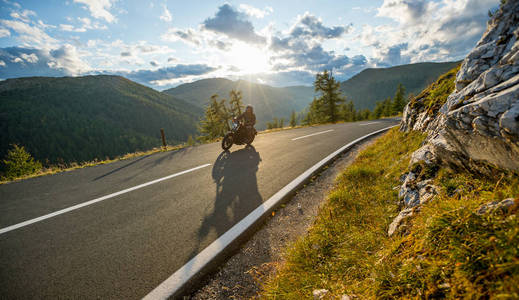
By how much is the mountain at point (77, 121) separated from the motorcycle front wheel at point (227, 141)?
131 meters

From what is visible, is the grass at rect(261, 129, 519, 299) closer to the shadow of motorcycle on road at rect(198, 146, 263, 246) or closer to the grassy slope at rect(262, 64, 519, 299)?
the grassy slope at rect(262, 64, 519, 299)

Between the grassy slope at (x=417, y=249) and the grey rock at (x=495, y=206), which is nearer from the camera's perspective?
the grassy slope at (x=417, y=249)

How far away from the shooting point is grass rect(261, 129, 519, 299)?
128cm

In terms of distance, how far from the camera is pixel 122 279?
7.27 feet

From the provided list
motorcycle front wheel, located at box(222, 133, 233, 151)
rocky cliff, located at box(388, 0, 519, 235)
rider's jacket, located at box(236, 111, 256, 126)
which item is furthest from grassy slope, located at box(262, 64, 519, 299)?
rider's jacket, located at box(236, 111, 256, 126)

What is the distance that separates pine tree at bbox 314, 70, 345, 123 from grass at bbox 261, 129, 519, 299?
33.6m

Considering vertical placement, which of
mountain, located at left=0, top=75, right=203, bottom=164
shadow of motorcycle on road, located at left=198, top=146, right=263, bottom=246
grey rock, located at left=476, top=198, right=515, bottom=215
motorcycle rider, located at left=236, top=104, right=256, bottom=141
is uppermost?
mountain, located at left=0, top=75, right=203, bottom=164

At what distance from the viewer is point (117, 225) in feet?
10.4

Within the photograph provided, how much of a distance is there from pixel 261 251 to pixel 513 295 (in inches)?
85.5

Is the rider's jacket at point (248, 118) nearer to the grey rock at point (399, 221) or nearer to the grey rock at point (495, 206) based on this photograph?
the grey rock at point (399, 221)

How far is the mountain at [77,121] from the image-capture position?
113875 millimetres

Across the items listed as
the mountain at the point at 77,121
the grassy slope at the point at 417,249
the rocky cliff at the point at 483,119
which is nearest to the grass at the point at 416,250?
the grassy slope at the point at 417,249

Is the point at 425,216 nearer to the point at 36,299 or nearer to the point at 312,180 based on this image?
the point at 312,180

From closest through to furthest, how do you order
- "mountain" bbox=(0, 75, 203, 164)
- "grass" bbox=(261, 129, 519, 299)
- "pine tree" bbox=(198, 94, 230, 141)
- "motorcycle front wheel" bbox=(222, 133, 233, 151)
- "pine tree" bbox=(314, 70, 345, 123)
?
"grass" bbox=(261, 129, 519, 299), "motorcycle front wheel" bbox=(222, 133, 233, 151), "pine tree" bbox=(314, 70, 345, 123), "pine tree" bbox=(198, 94, 230, 141), "mountain" bbox=(0, 75, 203, 164)
